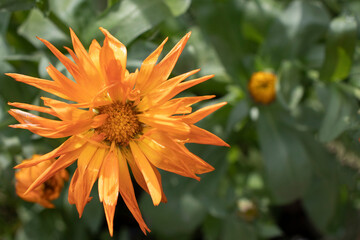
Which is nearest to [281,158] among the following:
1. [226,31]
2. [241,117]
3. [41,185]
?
[241,117]

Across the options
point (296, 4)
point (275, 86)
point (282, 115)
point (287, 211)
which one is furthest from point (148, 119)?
point (287, 211)

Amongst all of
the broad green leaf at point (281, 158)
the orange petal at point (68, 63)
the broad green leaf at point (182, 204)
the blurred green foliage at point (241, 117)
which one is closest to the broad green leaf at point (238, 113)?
the blurred green foliage at point (241, 117)

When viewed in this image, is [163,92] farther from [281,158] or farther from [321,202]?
[321,202]

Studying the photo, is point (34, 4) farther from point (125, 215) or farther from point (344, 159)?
point (344, 159)

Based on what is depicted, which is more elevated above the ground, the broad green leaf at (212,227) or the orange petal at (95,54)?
the orange petal at (95,54)

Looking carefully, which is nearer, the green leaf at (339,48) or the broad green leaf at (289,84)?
the green leaf at (339,48)

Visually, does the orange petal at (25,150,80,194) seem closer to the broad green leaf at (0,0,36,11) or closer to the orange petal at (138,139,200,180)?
the orange petal at (138,139,200,180)

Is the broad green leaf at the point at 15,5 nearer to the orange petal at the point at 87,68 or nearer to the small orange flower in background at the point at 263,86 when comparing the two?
the orange petal at the point at 87,68
